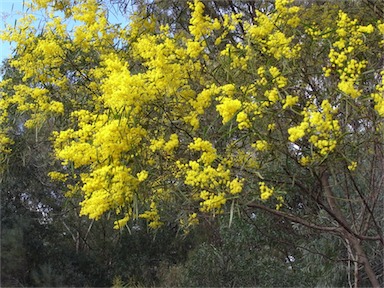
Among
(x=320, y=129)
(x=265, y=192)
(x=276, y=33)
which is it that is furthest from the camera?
(x=276, y=33)

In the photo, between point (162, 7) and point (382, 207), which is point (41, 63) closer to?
point (162, 7)

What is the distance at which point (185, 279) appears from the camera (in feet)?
18.8

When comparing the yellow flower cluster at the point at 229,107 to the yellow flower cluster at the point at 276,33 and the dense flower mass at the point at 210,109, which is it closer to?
the dense flower mass at the point at 210,109

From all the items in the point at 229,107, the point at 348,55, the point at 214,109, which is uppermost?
the point at 348,55

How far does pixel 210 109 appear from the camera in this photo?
8.99ft

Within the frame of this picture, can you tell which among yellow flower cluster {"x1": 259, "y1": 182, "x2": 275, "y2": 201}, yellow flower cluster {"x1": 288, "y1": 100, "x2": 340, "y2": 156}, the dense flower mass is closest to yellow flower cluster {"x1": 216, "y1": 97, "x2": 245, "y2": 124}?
the dense flower mass

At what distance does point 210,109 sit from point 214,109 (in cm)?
2

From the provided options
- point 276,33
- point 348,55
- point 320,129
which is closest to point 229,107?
point 320,129

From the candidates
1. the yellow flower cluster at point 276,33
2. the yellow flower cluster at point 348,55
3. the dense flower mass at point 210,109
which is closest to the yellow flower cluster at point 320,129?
the dense flower mass at point 210,109

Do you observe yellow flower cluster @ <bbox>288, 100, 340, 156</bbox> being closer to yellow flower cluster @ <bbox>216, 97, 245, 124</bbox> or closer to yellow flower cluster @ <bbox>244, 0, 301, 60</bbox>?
yellow flower cluster @ <bbox>216, 97, 245, 124</bbox>

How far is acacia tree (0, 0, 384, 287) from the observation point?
2.23 meters

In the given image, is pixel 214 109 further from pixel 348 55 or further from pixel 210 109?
pixel 348 55

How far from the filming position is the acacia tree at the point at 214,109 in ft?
7.31

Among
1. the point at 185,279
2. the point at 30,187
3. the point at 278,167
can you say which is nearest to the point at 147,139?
the point at 278,167
